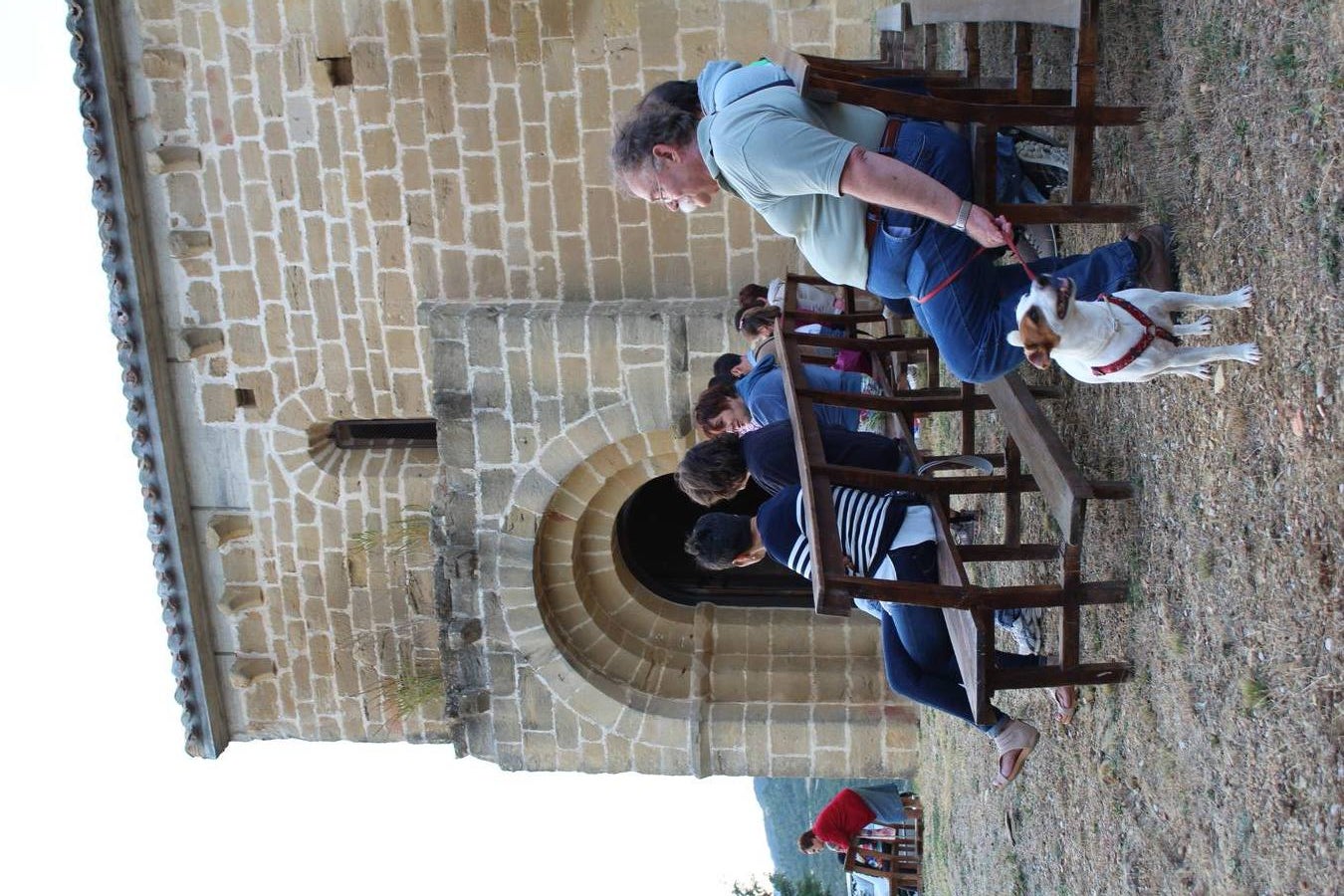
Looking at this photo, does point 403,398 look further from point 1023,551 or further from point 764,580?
point 1023,551

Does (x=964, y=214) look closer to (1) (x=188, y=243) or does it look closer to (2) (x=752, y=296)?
(2) (x=752, y=296)

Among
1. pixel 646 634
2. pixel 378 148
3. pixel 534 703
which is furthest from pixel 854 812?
pixel 378 148

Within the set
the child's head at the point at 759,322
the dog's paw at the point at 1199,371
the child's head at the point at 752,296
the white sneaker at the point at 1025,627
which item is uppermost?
the dog's paw at the point at 1199,371

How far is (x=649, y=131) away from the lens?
10.4 feet

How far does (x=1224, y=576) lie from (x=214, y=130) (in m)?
6.43

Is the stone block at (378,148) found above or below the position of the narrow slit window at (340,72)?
below

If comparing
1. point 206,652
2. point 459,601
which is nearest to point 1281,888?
point 459,601

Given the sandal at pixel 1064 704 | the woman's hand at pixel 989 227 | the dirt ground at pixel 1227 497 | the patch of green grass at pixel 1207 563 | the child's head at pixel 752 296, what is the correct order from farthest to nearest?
the child's head at pixel 752 296
the sandal at pixel 1064 704
the patch of green grass at pixel 1207 563
the woman's hand at pixel 989 227
the dirt ground at pixel 1227 497

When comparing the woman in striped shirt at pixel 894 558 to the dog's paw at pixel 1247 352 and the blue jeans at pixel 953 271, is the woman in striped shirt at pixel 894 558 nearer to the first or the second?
the blue jeans at pixel 953 271

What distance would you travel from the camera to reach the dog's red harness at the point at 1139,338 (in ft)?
9.61

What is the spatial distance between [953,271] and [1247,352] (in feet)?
2.60

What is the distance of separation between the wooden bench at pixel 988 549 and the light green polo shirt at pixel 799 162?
752 mm

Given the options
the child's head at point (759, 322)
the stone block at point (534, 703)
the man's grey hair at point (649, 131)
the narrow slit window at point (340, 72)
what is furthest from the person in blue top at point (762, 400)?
the narrow slit window at point (340, 72)

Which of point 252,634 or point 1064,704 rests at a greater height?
point 1064,704
